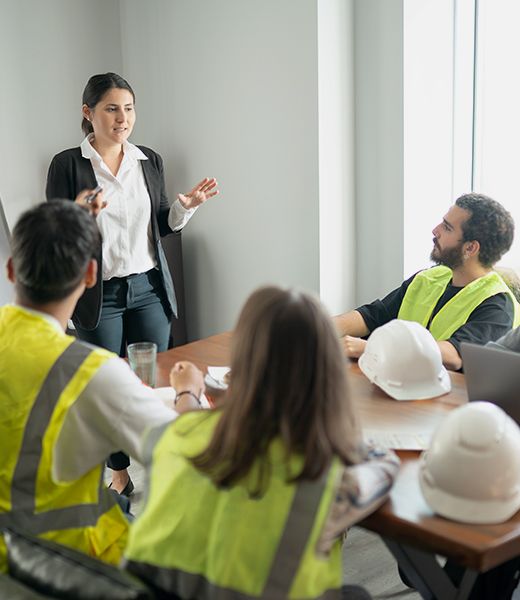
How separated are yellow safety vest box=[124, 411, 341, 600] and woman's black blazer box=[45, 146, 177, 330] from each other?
1.42 meters

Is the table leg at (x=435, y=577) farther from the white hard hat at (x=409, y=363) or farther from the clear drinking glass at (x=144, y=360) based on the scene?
the clear drinking glass at (x=144, y=360)

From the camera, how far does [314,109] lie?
2.92m

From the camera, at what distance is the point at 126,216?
99.9 inches

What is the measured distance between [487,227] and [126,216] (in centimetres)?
140

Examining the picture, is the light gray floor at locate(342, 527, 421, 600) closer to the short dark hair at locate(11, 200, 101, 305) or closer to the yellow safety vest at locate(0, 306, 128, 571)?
the yellow safety vest at locate(0, 306, 128, 571)

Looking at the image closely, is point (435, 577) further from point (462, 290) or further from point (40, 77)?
point (40, 77)

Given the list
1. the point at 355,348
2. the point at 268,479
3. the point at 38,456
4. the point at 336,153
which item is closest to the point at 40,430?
the point at 38,456

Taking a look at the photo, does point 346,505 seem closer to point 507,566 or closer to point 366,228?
point 507,566

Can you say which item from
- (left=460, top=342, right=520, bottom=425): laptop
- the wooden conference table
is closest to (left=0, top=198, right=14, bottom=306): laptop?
the wooden conference table

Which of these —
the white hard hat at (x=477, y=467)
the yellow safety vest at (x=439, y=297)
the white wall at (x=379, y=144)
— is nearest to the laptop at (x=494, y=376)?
the white hard hat at (x=477, y=467)

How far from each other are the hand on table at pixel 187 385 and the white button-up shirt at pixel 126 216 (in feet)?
3.82

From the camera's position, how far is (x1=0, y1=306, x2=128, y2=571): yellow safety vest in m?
1.10

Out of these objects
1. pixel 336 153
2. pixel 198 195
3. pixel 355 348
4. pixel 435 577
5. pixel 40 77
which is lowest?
pixel 435 577

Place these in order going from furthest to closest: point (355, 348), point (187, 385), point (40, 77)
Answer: point (40, 77), point (355, 348), point (187, 385)
